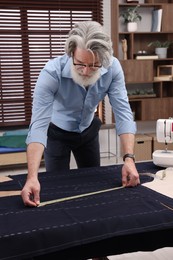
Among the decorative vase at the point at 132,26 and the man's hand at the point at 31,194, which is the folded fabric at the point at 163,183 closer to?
the man's hand at the point at 31,194

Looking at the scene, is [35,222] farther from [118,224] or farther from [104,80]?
[104,80]

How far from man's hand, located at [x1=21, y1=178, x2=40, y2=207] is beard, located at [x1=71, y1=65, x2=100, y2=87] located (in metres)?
0.56

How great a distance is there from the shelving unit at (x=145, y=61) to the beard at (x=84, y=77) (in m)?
3.19

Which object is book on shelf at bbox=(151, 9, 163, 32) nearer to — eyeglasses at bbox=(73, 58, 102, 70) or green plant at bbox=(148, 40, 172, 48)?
green plant at bbox=(148, 40, 172, 48)

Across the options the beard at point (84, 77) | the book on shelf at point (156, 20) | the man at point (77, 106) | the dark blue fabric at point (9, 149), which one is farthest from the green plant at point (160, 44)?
the beard at point (84, 77)

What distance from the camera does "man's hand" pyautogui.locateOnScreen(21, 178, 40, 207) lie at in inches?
52.2

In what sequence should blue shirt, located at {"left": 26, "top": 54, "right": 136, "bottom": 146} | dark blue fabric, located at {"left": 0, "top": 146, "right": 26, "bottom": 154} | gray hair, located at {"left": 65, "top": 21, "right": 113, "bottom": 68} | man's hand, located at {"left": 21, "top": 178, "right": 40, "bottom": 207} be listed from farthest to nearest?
dark blue fabric, located at {"left": 0, "top": 146, "right": 26, "bottom": 154}, blue shirt, located at {"left": 26, "top": 54, "right": 136, "bottom": 146}, gray hair, located at {"left": 65, "top": 21, "right": 113, "bottom": 68}, man's hand, located at {"left": 21, "top": 178, "right": 40, "bottom": 207}

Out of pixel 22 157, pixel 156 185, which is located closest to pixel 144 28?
pixel 22 157

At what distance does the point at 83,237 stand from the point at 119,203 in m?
0.26

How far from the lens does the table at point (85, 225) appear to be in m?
1.11

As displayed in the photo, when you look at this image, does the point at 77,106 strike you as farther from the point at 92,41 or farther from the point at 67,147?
the point at 92,41

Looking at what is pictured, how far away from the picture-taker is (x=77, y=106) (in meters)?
1.89

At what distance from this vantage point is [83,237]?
3.77ft

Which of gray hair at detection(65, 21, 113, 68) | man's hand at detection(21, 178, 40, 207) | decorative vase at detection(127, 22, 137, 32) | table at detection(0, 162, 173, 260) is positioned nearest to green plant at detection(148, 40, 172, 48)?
decorative vase at detection(127, 22, 137, 32)
